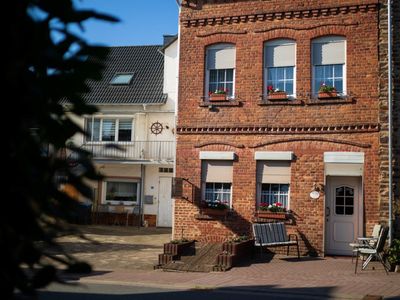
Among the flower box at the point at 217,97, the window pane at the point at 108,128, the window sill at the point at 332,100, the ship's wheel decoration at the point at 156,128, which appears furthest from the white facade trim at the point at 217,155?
the window pane at the point at 108,128

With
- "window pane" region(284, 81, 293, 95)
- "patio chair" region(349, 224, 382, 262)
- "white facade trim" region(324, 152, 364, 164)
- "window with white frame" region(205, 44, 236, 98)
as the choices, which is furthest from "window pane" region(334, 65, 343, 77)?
"patio chair" region(349, 224, 382, 262)

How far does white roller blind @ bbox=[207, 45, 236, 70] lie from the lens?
15508 millimetres

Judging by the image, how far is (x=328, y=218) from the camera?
46.7ft

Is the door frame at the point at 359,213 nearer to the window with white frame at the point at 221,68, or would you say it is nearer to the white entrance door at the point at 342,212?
the white entrance door at the point at 342,212

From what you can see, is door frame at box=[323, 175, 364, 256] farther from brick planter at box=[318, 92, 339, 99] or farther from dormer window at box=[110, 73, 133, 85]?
dormer window at box=[110, 73, 133, 85]

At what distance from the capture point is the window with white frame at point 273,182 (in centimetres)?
1462

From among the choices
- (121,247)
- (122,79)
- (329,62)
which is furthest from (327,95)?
(122,79)

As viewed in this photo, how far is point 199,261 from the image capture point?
42.9ft

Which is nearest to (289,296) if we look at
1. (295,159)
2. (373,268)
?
(373,268)

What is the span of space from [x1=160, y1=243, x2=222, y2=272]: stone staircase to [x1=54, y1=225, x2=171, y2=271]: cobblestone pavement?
0.68 m

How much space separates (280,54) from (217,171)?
12.7 feet

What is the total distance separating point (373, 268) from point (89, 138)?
1057 cm

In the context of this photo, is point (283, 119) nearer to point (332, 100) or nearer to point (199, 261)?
point (332, 100)

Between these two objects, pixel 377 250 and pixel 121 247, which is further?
pixel 121 247
